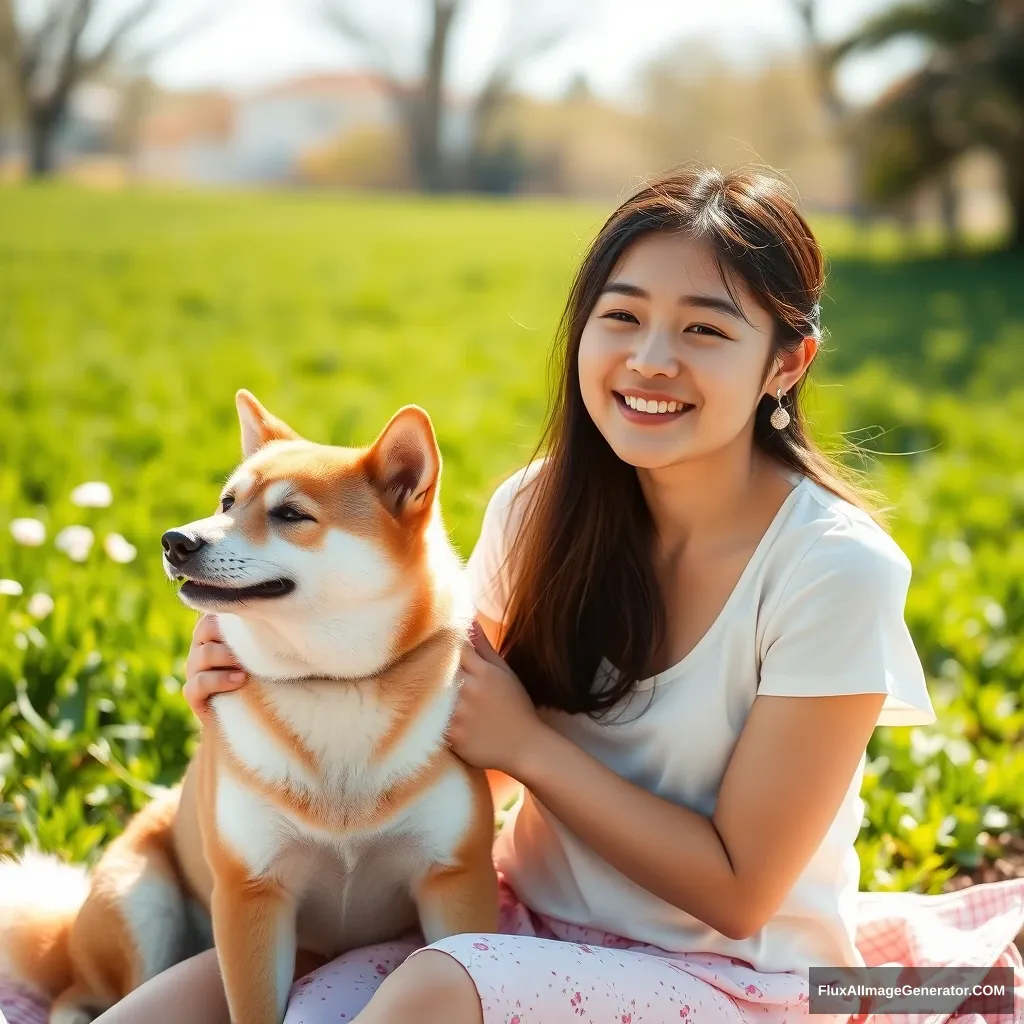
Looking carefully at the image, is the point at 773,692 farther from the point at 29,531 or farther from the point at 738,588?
the point at 29,531

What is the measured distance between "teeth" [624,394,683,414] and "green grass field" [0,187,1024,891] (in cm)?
60

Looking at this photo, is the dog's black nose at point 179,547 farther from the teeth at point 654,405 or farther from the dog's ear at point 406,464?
the teeth at point 654,405

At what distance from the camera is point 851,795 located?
87.4 inches

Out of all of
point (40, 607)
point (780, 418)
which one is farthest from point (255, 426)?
point (40, 607)

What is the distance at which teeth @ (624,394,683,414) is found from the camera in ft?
6.77

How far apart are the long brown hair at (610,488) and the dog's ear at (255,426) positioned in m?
0.50

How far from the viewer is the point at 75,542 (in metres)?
3.71

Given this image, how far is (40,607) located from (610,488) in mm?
1909

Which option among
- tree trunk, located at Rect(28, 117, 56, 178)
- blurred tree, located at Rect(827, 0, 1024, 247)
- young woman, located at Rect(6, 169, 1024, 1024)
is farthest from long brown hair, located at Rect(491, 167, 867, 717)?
tree trunk, located at Rect(28, 117, 56, 178)

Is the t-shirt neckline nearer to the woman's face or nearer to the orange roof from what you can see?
the woman's face

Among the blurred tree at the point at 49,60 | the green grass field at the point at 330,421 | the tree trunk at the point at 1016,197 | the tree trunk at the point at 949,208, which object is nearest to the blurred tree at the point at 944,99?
the tree trunk at the point at 1016,197

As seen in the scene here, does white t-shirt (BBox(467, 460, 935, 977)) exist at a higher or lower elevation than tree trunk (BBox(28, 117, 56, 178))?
lower

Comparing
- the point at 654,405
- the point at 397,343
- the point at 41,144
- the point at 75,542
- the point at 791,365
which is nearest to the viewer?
the point at 654,405

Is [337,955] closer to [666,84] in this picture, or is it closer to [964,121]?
[964,121]
